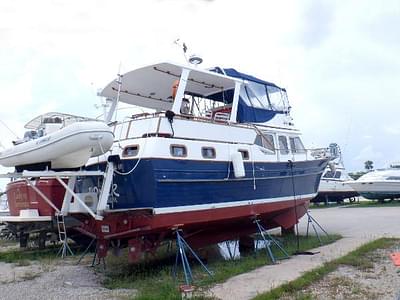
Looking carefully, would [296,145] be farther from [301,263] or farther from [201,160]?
[201,160]

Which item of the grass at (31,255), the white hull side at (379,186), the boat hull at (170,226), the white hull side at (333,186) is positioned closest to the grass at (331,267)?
the boat hull at (170,226)

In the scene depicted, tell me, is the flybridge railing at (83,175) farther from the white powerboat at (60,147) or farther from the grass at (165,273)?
the grass at (165,273)

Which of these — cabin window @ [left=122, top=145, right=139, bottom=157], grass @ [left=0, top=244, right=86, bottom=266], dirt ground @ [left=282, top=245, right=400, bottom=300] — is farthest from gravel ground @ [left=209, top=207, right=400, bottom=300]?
grass @ [left=0, top=244, right=86, bottom=266]

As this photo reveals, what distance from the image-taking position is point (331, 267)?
9000mm

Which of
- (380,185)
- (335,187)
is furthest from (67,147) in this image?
(335,187)

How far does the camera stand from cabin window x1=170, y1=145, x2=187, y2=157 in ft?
29.8

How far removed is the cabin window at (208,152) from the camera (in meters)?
9.73

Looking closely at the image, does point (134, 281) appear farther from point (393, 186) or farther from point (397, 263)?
point (393, 186)

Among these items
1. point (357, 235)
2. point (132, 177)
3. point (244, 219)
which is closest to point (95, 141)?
point (132, 177)

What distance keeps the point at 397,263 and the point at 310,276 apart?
8.44 ft

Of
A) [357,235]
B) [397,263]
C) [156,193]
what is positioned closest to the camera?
[397,263]

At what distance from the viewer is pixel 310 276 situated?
26.9 feet

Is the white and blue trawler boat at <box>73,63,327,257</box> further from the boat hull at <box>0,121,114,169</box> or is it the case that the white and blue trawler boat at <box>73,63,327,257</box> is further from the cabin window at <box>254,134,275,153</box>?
the boat hull at <box>0,121,114,169</box>

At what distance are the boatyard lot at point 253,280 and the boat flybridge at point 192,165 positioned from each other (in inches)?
41.8
